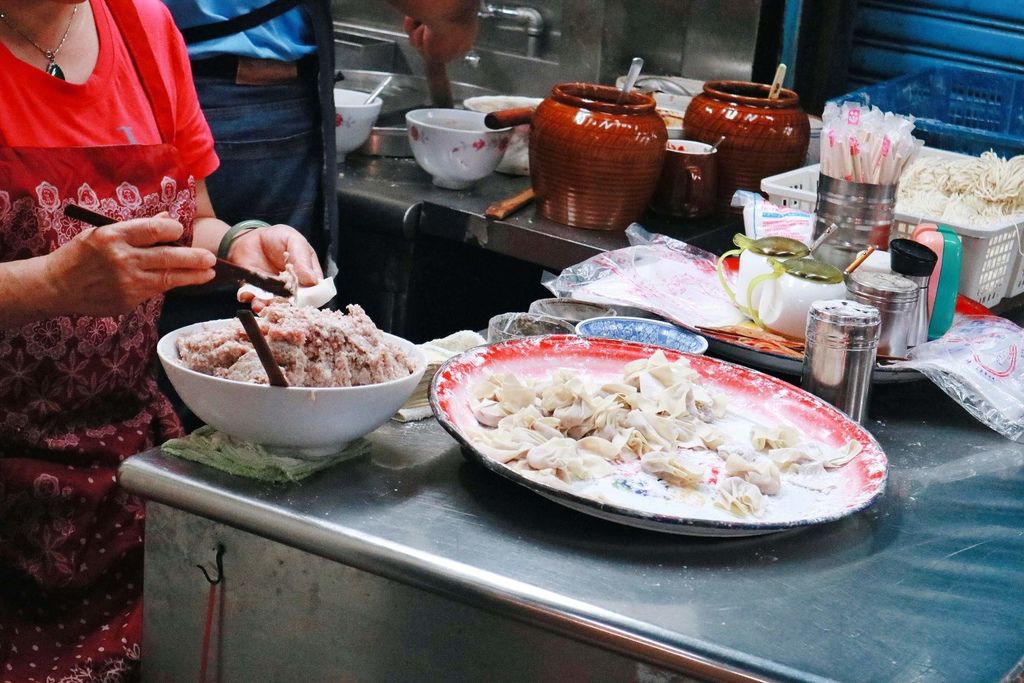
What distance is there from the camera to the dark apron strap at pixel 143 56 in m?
2.01

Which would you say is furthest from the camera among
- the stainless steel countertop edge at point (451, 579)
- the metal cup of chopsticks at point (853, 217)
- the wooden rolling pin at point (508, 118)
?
the wooden rolling pin at point (508, 118)

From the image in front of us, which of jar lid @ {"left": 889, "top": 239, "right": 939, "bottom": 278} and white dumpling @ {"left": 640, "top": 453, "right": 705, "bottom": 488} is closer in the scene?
white dumpling @ {"left": 640, "top": 453, "right": 705, "bottom": 488}

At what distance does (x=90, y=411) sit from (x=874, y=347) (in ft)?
4.06

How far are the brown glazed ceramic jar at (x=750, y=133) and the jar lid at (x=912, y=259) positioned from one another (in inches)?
36.6

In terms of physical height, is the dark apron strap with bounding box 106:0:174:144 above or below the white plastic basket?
above

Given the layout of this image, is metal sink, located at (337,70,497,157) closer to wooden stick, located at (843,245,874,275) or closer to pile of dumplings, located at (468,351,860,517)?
wooden stick, located at (843,245,874,275)

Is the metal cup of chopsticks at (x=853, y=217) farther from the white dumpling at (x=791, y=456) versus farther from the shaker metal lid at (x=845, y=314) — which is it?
the white dumpling at (x=791, y=456)

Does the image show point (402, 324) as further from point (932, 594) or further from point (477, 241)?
point (932, 594)

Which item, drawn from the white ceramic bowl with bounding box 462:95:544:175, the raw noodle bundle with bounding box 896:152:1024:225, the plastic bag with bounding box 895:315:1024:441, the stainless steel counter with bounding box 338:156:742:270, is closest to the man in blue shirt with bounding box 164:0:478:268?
the stainless steel counter with bounding box 338:156:742:270

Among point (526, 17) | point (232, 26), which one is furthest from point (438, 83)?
point (232, 26)

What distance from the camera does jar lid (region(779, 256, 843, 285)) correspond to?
2.00 m

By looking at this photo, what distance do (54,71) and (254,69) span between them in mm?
918

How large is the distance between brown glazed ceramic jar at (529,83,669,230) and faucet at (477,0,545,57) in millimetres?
1249

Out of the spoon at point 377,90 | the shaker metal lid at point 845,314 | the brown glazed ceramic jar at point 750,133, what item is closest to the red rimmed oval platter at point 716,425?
the shaker metal lid at point 845,314
